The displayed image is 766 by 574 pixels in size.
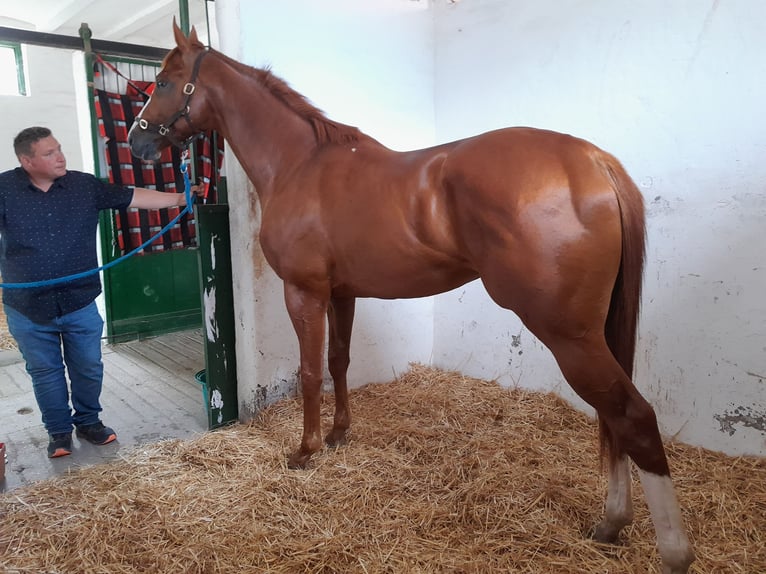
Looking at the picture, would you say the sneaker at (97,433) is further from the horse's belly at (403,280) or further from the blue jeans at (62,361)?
the horse's belly at (403,280)

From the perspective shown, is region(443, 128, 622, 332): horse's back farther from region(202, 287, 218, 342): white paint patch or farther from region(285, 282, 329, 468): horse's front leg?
region(202, 287, 218, 342): white paint patch

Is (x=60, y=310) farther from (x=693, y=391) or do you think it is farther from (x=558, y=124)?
(x=693, y=391)

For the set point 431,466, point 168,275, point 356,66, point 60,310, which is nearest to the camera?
point 431,466

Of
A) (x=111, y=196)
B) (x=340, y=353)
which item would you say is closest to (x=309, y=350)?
(x=340, y=353)

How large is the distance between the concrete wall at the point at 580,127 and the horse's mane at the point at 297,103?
0.39 metres

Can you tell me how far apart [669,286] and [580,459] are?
82 cm

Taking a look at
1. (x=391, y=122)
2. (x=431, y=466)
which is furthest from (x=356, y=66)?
(x=431, y=466)

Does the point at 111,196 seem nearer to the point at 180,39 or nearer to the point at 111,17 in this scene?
the point at 180,39

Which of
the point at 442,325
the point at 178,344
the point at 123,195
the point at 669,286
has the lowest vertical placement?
the point at 178,344

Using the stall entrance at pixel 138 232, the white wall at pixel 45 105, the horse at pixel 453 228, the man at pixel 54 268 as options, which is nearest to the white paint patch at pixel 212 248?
the man at pixel 54 268

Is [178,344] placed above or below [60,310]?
below

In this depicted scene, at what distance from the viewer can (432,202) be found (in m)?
1.54

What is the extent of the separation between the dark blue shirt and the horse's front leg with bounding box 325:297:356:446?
1166 millimetres

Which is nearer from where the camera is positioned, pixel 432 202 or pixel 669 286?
pixel 432 202
